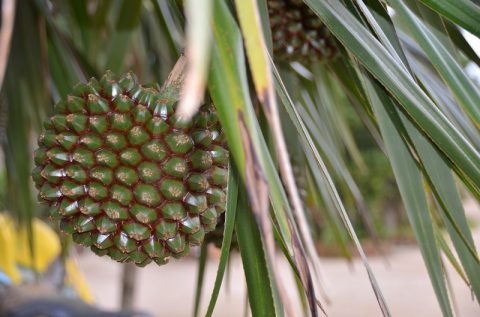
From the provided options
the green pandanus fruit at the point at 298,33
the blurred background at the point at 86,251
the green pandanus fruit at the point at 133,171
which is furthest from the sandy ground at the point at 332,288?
the green pandanus fruit at the point at 133,171

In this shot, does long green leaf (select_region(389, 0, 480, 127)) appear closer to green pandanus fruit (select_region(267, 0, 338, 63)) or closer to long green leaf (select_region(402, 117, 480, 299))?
long green leaf (select_region(402, 117, 480, 299))

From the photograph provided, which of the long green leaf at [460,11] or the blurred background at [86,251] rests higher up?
the blurred background at [86,251]

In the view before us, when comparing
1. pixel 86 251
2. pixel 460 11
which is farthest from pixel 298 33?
pixel 86 251

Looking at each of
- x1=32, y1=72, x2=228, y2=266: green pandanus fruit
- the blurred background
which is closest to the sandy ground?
the blurred background

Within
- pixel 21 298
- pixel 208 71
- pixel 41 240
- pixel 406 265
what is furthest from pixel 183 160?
pixel 406 265

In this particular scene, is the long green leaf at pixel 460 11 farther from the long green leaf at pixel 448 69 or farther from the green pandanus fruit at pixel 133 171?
the green pandanus fruit at pixel 133 171

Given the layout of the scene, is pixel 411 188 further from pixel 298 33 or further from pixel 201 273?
pixel 201 273
